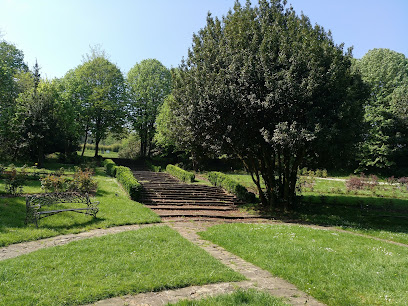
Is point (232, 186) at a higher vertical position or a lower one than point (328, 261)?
higher

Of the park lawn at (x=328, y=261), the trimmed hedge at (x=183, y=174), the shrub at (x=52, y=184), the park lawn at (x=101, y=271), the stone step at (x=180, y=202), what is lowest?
the park lawn at (x=328, y=261)

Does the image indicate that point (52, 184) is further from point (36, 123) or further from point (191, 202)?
point (36, 123)

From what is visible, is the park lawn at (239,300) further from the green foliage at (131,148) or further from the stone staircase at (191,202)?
the green foliage at (131,148)

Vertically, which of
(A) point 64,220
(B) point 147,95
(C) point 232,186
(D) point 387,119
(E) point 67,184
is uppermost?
(B) point 147,95

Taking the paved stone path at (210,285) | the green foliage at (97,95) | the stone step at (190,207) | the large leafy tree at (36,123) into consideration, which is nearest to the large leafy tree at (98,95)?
the green foliage at (97,95)

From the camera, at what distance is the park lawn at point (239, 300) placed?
159 inches

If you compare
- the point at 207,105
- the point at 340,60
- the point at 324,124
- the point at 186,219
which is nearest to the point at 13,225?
the point at 186,219

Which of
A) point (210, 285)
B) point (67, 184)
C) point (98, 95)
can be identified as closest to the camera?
point (210, 285)

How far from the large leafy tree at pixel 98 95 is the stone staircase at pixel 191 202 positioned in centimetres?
1913

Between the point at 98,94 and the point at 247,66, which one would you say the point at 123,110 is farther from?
the point at 247,66

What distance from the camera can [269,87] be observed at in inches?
450

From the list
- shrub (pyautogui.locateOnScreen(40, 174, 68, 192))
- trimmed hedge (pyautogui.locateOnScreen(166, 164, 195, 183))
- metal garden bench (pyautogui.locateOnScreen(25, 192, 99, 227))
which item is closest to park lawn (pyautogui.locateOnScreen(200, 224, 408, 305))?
metal garden bench (pyautogui.locateOnScreen(25, 192, 99, 227))

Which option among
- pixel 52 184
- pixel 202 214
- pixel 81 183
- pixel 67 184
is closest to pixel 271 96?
pixel 202 214

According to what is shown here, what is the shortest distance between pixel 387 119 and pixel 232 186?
74.6ft
